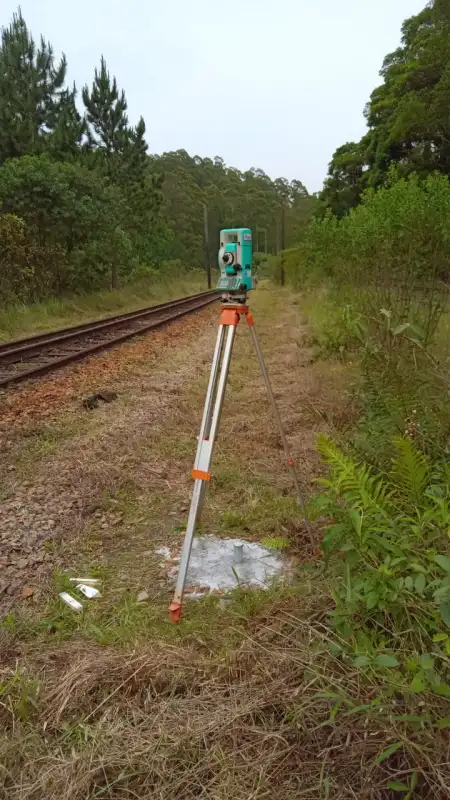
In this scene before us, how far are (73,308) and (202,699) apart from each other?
1495 cm

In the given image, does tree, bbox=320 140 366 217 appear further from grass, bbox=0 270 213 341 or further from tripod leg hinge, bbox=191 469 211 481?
tripod leg hinge, bbox=191 469 211 481

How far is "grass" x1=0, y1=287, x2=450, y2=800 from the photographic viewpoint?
1.38 m

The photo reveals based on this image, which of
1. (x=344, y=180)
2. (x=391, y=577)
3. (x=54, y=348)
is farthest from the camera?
(x=344, y=180)

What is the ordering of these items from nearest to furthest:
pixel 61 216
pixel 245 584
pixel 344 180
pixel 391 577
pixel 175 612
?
pixel 391 577 → pixel 175 612 → pixel 245 584 → pixel 61 216 → pixel 344 180

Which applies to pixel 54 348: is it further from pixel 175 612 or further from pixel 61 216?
pixel 61 216

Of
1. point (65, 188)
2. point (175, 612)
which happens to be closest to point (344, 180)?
point (65, 188)

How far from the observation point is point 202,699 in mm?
1736

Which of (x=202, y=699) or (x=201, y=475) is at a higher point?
(x=201, y=475)

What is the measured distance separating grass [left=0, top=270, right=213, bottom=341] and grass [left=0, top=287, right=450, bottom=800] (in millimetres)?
9190

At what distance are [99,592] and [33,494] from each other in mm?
1299

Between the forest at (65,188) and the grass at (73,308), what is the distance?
62 centimetres

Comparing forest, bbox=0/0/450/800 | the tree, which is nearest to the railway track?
forest, bbox=0/0/450/800

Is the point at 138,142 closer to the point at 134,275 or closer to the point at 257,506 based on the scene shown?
the point at 134,275

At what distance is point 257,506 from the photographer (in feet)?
10.7
